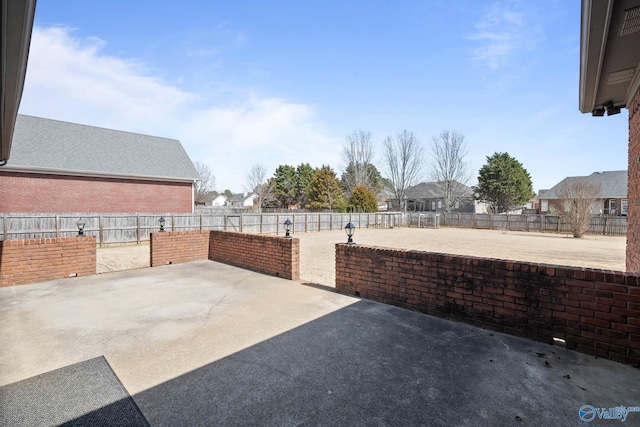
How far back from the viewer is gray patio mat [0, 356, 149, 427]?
78.4 inches

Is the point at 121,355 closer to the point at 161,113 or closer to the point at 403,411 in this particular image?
the point at 403,411

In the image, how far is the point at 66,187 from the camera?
16.3 meters

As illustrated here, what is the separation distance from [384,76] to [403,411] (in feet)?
43.9

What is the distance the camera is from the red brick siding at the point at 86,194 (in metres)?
15.1

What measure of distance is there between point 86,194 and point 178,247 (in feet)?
43.9

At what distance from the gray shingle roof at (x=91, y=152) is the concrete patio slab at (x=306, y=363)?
15400 mm

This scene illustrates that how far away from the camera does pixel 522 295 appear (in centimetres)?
330

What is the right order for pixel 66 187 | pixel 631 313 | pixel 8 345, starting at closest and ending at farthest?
pixel 631 313 → pixel 8 345 → pixel 66 187

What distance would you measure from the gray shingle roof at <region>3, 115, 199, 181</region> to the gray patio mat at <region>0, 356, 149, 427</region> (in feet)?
59.9

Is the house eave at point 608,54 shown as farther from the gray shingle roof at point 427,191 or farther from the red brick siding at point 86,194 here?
the gray shingle roof at point 427,191

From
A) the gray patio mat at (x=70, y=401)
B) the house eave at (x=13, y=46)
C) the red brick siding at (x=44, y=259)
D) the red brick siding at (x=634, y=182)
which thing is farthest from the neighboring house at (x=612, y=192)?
the house eave at (x=13, y=46)

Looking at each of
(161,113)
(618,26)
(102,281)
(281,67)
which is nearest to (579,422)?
(618,26)

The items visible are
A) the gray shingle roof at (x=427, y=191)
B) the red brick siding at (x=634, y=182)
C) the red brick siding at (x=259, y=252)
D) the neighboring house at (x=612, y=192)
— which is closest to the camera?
the red brick siding at (x=634, y=182)
